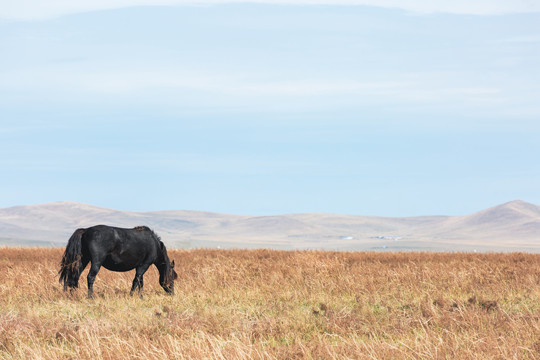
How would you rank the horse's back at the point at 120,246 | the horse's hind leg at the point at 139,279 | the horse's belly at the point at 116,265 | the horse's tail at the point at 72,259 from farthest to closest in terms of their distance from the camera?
the horse's belly at the point at 116,265
the horse's hind leg at the point at 139,279
the horse's back at the point at 120,246
the horse's tail at the point at 72,259

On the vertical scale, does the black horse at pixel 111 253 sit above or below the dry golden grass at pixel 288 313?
above

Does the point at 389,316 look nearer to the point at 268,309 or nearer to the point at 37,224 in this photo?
the point at 268,309

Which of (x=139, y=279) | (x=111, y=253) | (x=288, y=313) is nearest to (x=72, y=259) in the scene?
(x=111, y=253)

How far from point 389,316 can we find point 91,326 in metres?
5.48

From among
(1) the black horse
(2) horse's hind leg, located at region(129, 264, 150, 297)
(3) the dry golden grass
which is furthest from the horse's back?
(3) the dry golden grass

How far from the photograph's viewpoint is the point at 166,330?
9.33 metres

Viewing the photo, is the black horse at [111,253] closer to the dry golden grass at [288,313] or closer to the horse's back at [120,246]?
the horse's back at [120,246]

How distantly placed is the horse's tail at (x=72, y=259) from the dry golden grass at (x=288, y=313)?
0.46m

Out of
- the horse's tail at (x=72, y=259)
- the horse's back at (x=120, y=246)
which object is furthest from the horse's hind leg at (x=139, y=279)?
the horse's tail at (x=72, y=259)

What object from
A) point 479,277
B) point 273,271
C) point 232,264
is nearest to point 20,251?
point 232,264

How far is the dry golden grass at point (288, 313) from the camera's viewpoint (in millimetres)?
7773

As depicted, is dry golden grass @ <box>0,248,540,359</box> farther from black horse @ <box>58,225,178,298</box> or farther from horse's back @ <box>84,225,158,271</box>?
horse's back @ <box>84,225,158,271</box>

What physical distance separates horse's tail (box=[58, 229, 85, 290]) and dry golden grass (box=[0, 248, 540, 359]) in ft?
1.52

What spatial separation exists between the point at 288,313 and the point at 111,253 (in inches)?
203
